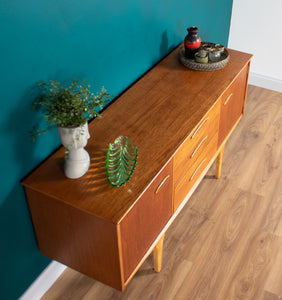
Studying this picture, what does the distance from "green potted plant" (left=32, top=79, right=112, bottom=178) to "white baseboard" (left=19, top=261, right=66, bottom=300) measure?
680 millimetres

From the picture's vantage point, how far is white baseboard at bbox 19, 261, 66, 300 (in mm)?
2109

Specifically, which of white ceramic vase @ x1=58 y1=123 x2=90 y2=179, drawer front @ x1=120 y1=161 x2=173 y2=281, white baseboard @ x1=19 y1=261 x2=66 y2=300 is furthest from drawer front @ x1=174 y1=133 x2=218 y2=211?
white baseboard @ x1=19 y1=261 x2=66 y2=300

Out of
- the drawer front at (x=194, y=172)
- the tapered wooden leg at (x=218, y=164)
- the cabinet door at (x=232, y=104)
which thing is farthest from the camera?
the tapered wooden leg at (x=218, y=164)

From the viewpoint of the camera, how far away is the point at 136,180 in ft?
5.90

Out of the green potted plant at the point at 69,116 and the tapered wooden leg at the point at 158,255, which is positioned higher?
the green potted plant at the point at 69,116

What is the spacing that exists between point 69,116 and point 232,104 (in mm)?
1318

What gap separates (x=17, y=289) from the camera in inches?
79.4

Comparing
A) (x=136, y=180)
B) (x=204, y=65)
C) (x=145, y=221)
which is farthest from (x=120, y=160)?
(x=204, y=65)

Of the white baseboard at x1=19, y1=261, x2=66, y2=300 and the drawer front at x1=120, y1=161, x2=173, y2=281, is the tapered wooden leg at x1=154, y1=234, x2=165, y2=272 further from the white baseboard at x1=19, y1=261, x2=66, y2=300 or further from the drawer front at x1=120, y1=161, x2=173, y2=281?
the white baseboard at x1=19, y1=261, x2=66, y2=300

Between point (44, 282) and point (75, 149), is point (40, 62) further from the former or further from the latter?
point (44, 282)

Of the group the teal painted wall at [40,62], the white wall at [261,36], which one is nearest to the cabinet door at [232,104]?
the teal painted wall at [40,62]

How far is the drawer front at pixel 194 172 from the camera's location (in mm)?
2201

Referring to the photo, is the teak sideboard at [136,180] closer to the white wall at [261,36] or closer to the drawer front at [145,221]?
the drawer front at [145,221]

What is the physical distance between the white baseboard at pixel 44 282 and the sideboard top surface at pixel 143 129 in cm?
62
